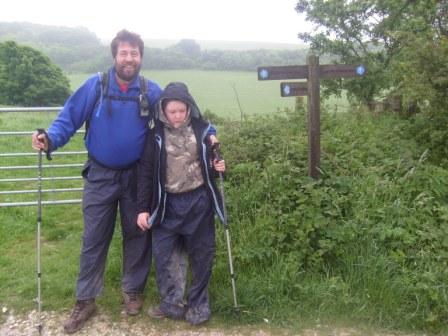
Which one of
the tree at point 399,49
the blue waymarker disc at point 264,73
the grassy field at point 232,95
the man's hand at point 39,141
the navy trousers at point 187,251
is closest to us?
the man's hand at point 39,141

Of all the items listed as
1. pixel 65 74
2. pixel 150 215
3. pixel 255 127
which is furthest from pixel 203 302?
pixel 65 74

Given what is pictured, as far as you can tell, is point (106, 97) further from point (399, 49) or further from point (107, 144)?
point (399, 49)

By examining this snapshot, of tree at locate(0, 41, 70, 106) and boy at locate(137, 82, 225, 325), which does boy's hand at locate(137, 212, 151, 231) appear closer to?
boy at locate(137, 82, 225, 325)

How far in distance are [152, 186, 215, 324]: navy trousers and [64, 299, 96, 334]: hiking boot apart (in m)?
0.59

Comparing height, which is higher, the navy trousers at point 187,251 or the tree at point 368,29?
the tree at point 368,29

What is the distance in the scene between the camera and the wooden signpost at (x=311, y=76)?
476 cm

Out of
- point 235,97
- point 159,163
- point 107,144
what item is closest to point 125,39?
point 107,144

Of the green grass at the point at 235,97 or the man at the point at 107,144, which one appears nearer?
the man at the point at 107,144

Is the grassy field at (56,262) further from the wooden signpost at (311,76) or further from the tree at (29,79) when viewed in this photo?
the tree at (29,79)

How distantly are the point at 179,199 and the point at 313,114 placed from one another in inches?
76.3

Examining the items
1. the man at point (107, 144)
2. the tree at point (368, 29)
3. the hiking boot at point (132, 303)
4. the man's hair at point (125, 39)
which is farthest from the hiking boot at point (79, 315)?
the tree at point (368, 29)

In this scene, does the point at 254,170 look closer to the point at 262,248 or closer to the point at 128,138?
the point at 262,248

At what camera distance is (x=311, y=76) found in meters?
4.82

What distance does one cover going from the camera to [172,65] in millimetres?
16562
